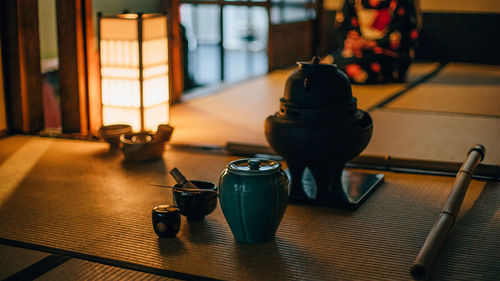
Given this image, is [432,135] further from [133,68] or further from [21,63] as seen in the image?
[21,63]

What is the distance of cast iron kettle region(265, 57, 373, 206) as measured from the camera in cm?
270

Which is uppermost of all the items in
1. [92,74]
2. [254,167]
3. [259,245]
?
[92,74]

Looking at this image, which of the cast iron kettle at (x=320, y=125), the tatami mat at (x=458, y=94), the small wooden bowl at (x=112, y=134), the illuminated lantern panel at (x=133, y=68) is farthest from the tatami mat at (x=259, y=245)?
the tatami mat at (x=458, y=94)

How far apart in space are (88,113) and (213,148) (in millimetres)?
985

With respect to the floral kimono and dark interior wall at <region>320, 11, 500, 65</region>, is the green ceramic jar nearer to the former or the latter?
the floral kimono

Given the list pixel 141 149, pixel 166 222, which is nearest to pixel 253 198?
pixel 166 222

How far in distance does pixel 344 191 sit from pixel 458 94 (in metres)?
3.14

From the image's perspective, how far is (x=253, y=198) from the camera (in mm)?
2283

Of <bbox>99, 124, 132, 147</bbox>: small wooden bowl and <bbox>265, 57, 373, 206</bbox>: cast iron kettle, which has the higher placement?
<bbox>265, 57, 373, 206</bbox>: cast iron kettle

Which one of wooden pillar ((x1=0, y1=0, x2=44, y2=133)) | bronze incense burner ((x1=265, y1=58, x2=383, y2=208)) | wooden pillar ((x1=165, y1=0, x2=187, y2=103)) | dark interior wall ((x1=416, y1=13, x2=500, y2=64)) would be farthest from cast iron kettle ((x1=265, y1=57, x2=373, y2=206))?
dark interior wall ((x1=416, y1=13, x2=500, y2=64))

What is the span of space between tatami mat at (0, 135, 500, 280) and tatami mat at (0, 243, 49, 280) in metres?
0.09

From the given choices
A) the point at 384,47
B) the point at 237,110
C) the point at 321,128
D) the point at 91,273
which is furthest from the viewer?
the point at 384,47

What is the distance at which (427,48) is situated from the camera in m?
8.36

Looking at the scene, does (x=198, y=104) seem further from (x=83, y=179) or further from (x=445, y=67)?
(x=445, y=67)
